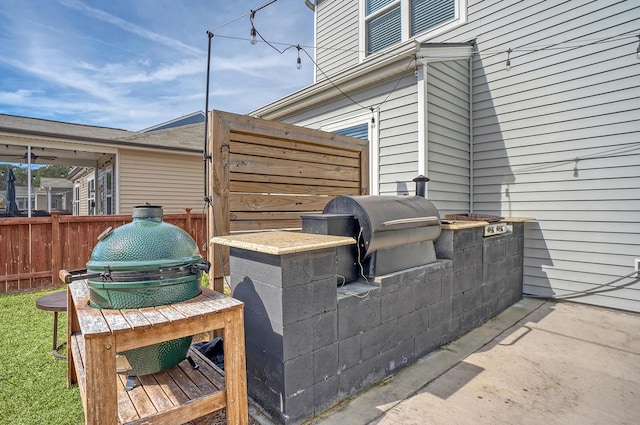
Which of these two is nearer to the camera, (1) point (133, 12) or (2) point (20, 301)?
(2) point (20, 301)

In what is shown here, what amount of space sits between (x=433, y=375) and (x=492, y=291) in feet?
5.92

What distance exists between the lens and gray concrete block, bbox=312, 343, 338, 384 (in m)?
1.96

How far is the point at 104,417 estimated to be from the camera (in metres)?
1.26

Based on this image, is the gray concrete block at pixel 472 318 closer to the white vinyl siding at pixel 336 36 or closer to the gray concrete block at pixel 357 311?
the gray concrete block at pixel 357 311

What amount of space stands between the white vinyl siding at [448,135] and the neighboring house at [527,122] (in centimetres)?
3

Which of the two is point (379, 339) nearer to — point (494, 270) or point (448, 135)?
point (494, 270)

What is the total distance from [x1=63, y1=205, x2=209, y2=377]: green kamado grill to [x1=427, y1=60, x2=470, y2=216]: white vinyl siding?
3.48 meters

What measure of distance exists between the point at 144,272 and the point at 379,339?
5.49ft

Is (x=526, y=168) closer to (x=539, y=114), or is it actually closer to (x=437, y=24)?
(x=539, y=114)

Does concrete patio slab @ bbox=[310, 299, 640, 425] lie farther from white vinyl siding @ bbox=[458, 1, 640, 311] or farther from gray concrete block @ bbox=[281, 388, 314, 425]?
white vinyl siding @ bbox=[458, 1, 640, 311]

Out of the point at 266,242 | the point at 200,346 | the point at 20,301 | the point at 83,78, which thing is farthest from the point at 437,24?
the point at 83,78

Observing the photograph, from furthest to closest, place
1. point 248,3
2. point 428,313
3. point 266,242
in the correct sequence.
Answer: point 248,3, point 428,313, point 266,242

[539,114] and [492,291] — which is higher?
[539,114]

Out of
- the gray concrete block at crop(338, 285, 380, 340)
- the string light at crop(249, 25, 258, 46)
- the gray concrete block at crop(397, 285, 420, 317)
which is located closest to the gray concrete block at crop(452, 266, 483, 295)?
the gray concrete block at crop(397, 285, 420, 317)
